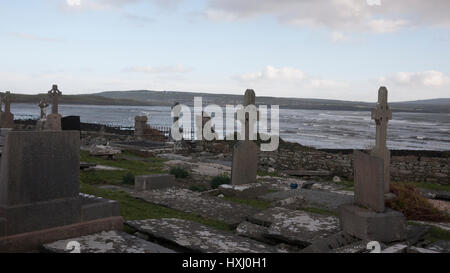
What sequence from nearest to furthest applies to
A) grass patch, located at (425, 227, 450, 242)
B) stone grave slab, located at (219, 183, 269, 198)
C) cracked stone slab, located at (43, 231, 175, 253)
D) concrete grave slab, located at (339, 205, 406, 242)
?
1. cracked stone slab, located at (43, 231, 175, 253)
2. concrete grave slab, located at (339, 205, 406, 242)
3. grass patch, located at (425, 227, 450, 242)
4. stone grave slab, located at (219, 183, 269, 198)

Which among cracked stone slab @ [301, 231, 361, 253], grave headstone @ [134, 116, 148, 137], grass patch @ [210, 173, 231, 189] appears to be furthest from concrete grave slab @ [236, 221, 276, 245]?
grave headstone @ [134, 116, 148, 137]

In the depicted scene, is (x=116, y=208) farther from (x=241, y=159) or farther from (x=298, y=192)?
(x=298, y=192)

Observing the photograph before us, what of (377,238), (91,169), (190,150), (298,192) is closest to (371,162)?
(377,238)

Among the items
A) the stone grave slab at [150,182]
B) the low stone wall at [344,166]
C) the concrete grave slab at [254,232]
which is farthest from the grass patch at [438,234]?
the low stone wall at [344,166]

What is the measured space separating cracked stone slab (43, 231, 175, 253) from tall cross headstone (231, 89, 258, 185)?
4876 mm

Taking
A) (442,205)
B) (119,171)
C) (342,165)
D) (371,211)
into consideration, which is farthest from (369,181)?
(342,165)

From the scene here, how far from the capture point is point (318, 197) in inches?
376

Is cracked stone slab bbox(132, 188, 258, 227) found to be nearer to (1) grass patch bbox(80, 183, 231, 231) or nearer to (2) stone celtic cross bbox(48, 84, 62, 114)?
(1) grass patch bbox(80, 183, 231, 231)

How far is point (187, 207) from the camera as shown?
7.95 metres

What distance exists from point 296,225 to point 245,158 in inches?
151

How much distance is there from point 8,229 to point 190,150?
16.0 m

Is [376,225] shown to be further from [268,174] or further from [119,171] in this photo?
[268,174]

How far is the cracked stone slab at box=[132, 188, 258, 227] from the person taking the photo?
7.36m

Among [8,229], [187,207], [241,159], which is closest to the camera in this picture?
[8,229]
